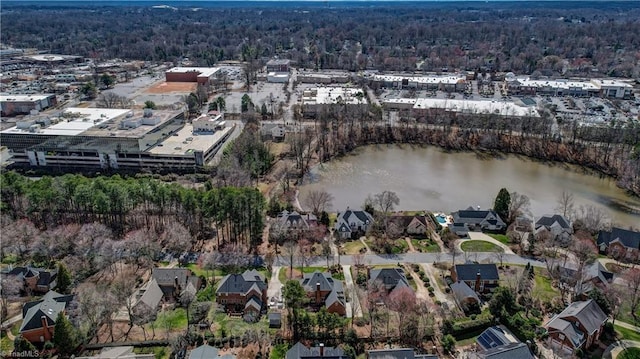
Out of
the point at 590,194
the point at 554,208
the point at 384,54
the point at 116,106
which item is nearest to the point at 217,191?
the point at 554,208

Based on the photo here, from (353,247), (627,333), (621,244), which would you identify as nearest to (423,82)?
(621,244)

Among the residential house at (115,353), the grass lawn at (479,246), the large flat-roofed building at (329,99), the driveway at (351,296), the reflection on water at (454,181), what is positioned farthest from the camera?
the large flat-roofed building at (329,99)

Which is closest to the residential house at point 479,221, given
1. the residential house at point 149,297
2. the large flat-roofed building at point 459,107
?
the residential house at point 149,297

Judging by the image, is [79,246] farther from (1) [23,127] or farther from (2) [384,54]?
(2) [384,54]

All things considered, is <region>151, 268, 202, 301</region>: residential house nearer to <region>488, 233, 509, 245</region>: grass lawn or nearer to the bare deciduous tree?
the bare deciduous tree

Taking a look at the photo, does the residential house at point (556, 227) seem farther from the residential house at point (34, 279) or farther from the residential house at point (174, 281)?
the residential house at point (34, 279)

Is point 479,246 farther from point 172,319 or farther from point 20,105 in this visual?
point 20,105
